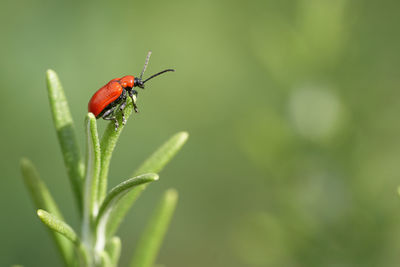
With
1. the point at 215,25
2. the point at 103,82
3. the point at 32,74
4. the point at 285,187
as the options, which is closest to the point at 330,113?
the point at 285,187

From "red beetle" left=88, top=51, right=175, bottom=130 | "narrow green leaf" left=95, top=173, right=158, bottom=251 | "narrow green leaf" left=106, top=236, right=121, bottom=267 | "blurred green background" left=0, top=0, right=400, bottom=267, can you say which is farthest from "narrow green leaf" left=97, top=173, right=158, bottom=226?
"blurred green background" left=0, top=0, right=400, bottom=267

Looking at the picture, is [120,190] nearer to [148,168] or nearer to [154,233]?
[148,168]

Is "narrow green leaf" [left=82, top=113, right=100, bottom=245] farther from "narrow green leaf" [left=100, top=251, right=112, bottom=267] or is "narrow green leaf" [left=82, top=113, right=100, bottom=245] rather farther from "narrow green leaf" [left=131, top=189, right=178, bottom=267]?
"narrow green leaf" [left=131, top=189, right=178, bottom=267]

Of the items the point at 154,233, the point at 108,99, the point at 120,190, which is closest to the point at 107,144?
the point at 120,190

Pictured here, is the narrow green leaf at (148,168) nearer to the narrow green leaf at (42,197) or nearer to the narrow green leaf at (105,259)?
the narrow green leaf at (105,259)

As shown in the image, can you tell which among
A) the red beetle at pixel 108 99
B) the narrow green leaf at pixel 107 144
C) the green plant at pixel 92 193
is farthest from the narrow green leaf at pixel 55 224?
the red beetle at pixel 108 99

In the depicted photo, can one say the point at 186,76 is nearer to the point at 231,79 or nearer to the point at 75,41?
the point at 231,79

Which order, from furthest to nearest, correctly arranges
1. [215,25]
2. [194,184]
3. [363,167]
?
[215,25]
[194,184]
[363,167]
